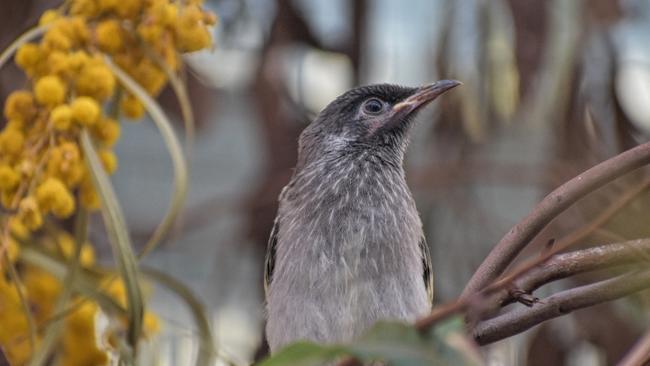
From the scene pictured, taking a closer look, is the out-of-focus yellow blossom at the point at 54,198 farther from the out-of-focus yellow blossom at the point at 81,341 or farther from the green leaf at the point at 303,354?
the green leaf at the point at 303,354

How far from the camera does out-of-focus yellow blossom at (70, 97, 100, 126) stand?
1.88 metres

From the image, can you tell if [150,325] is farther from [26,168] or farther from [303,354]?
[303,354]

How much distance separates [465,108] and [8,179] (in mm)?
1536

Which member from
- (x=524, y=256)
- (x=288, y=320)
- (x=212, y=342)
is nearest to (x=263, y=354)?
(x=524, y=256)

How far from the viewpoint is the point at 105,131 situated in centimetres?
199

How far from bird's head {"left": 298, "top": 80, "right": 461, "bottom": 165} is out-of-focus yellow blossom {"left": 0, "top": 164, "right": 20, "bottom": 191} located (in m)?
0.96

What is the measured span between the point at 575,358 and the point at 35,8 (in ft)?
6.88

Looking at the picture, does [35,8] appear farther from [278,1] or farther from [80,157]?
[80,157]

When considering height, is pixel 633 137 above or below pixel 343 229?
below

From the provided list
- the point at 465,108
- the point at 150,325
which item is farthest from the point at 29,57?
the point at 465,108

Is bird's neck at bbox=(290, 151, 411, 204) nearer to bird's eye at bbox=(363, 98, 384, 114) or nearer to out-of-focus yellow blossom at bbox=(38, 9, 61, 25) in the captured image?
bird's eye at bbox=(363, 98, 384, 114)

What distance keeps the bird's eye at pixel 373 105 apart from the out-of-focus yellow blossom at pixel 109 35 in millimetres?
863

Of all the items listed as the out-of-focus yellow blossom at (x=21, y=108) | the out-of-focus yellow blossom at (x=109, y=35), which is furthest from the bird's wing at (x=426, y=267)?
the out-of-focus yellow blossom at (x=21, y=108)

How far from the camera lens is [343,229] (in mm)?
2332
